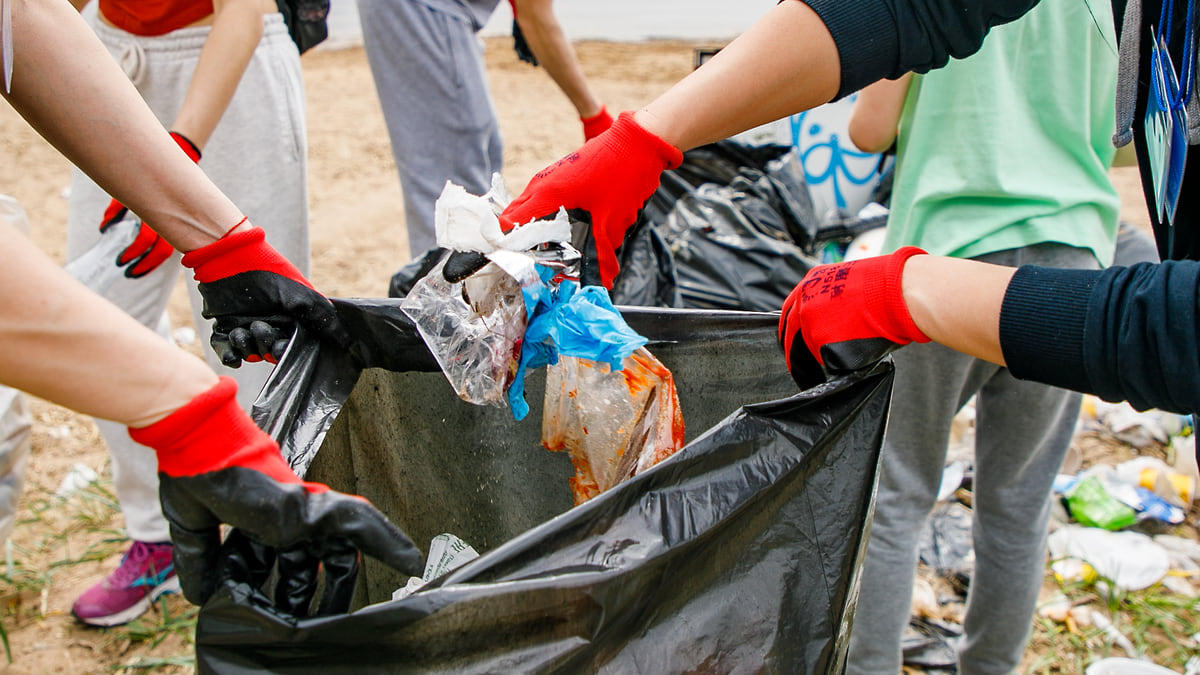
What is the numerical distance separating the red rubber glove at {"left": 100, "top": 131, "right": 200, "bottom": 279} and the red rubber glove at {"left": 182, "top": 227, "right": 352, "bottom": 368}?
1.75 ft

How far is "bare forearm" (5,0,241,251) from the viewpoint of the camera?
3.30 ft

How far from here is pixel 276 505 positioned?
684 mm

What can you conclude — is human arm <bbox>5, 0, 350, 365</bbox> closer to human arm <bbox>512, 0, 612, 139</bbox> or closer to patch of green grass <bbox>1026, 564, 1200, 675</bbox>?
human arm <bbox>512, 0, 612, 139</bbox>

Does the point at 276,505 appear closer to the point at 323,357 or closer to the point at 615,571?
the point at 615,571

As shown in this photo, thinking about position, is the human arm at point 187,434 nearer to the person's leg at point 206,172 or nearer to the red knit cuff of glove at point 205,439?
the red knit cuff of glove at point 205,439

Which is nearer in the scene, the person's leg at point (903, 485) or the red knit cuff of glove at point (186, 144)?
the person's leg at point (903, 485)

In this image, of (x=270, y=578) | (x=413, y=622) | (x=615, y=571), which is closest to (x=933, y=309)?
(x=615, y=571)

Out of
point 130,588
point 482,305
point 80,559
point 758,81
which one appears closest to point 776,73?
point 758,81

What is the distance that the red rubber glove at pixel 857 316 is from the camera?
971 mm

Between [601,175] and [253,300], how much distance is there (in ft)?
1.68

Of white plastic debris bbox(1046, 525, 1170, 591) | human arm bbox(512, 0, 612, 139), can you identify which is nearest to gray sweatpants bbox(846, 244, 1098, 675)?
white plastic debris bbox(1046, 525, 1170, 591)

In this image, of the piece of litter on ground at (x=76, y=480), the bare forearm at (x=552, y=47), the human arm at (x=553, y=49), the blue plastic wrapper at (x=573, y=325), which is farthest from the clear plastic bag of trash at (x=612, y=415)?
the piece of litter on ground at (x=76, y=480)

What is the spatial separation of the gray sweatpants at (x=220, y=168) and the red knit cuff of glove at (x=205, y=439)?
121 centimetres

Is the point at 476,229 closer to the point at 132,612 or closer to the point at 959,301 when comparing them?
the point at 959,301
